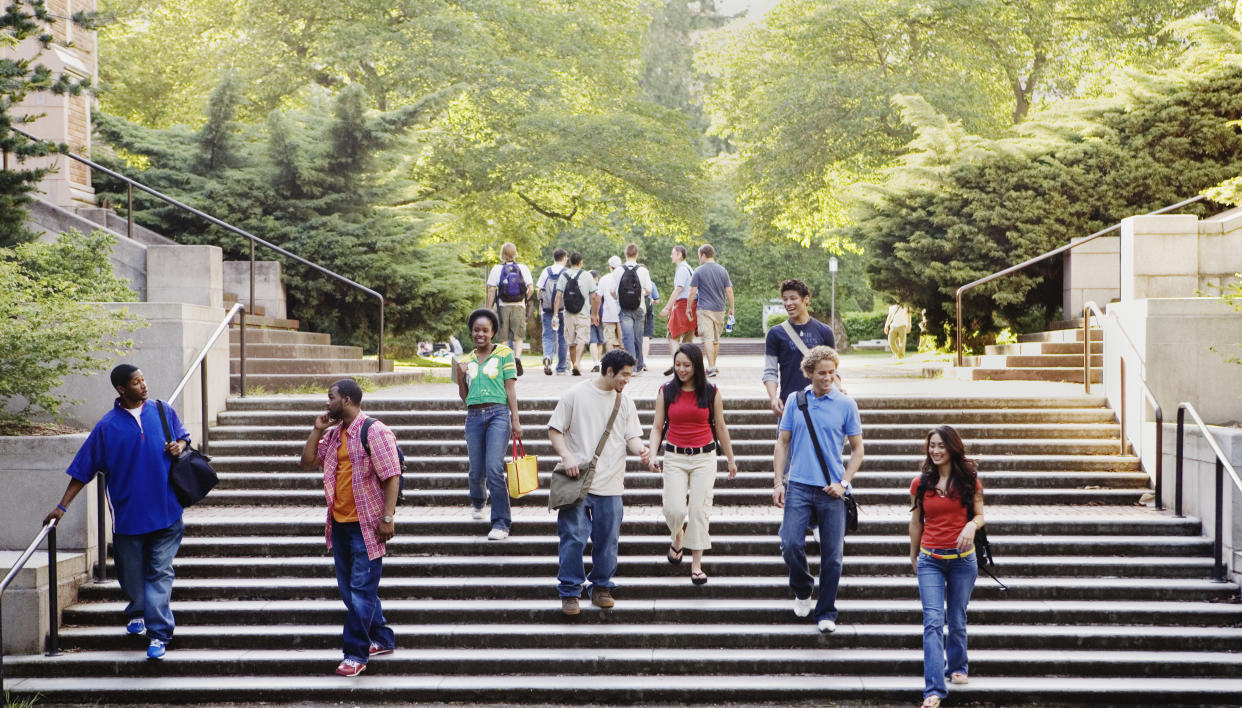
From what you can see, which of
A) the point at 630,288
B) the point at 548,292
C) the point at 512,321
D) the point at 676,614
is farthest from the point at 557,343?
the point at 676,614

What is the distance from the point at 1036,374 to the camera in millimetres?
15164

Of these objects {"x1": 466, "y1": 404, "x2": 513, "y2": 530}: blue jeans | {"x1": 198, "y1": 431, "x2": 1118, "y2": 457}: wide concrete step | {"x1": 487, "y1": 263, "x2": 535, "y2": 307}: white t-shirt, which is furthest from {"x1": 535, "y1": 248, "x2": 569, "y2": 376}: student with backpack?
{"x1": 466, "y1": 404, "x2": 513, "y2": 530}: blue jeans

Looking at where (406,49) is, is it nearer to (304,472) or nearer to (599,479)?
(304,472)

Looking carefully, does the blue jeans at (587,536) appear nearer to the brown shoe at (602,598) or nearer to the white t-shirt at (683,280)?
the brown shoe at (602,598)

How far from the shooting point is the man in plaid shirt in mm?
7094

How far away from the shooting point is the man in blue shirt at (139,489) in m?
7.57

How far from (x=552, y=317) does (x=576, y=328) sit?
0.42 m

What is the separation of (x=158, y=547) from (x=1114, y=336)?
883cm

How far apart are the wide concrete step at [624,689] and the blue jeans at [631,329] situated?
844 centimetres

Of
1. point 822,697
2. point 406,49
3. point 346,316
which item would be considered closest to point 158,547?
point 822,697

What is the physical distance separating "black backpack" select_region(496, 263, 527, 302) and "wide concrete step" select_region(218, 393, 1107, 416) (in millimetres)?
2793

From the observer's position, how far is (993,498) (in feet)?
32.9

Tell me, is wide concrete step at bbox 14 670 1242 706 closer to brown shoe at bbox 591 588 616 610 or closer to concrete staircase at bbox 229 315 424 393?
brown shoe at bbox 591 588 616 610

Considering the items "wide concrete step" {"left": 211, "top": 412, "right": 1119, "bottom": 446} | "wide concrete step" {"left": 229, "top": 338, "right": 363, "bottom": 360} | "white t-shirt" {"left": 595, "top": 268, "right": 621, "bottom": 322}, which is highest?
"white t-shirt" {"left": 595, "top": 268, "right": 621, "bottom": 322}
